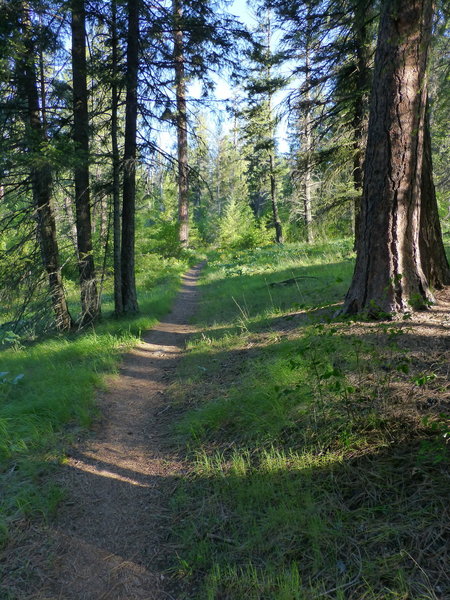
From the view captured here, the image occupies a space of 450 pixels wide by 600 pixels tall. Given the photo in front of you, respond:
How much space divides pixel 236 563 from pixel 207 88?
359 inches

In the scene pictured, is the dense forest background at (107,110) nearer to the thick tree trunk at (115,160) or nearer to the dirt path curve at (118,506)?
the thick tree trunk at (115,160)

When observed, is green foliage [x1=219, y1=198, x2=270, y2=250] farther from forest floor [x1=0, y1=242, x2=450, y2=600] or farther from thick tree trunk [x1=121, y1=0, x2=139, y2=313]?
forest floor [x1=0, y1=242, x2=450, y2=600]

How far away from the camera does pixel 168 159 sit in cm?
862

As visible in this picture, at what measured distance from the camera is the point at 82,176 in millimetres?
8000

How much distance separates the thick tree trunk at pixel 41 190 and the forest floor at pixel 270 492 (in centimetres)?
424

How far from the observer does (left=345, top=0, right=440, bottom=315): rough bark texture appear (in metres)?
4.32

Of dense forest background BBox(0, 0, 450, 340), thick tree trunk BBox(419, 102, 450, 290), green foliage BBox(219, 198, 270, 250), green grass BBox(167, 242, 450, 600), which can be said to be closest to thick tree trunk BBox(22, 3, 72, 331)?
dense forest background BBox(0, 0, 450, 340)

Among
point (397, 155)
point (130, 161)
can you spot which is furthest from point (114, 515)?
point (130, 161)

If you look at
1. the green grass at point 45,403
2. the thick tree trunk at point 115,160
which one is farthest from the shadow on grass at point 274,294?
the thick tree trunk at point 115,160

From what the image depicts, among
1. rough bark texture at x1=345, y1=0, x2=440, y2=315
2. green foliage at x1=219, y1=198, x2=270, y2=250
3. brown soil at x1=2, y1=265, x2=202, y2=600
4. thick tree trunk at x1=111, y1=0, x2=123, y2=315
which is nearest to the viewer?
brown soil at x1=2, y1=265, x2=202, y2=600

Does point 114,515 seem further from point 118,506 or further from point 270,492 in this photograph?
point 270,492

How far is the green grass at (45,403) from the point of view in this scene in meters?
2.90

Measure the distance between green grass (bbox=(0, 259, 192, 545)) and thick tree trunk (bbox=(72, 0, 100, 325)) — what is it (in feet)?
2.37

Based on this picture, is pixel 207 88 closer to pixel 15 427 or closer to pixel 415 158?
pixel 415 158
